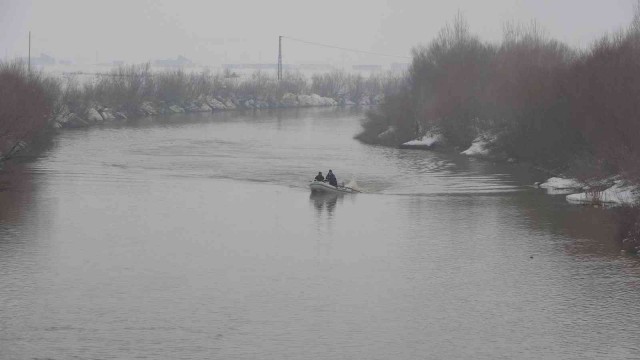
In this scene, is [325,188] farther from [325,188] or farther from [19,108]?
[19,108]

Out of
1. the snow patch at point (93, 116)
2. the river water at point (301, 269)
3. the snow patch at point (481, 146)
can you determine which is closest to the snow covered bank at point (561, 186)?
the river water at point (301, 269)

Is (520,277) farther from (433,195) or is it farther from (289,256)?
(433,195)

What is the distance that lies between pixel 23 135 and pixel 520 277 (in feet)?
131

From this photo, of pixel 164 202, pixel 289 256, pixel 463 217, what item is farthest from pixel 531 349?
pixel 164 202

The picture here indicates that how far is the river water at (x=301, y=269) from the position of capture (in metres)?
22.6

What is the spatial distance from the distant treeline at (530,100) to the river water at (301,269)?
378cm

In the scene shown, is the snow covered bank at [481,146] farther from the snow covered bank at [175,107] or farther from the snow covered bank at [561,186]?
the snow covered bank at [175,107]

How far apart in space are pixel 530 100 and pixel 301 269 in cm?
3580

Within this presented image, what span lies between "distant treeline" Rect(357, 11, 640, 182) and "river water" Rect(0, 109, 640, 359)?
3.78m

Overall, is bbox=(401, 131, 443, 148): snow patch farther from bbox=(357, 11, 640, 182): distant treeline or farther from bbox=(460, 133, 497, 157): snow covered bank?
bbox=(460, 133, 497, 157): snow covered bank

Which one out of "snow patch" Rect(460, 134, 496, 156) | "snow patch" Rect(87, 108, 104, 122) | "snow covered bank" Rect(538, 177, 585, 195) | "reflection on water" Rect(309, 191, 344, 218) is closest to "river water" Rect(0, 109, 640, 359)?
"reflection on water" Rect(309, 191, 344, 218)

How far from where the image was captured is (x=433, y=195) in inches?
1906

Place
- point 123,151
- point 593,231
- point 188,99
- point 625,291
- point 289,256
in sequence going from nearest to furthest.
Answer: point 625,291
point 289,256
point 593,231
point 123,151
point 188,99

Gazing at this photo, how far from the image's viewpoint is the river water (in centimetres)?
2264
